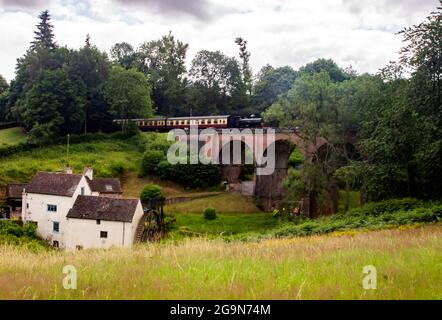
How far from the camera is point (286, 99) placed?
33000 millimetres

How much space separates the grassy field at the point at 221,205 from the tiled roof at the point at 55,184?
979 cm

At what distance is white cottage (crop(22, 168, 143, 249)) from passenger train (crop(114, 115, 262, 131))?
22.3m

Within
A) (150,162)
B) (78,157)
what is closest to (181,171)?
(150,162)

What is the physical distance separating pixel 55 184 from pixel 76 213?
10.0 ft

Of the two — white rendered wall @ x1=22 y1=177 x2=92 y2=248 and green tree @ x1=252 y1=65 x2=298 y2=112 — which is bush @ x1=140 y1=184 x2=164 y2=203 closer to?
white rendered wall @ x1=22 y1=177 x2=92 y2=248

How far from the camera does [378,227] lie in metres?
17.2

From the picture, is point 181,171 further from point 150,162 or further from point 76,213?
point 76,213

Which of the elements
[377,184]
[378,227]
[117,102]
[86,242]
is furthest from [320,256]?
[117,102]

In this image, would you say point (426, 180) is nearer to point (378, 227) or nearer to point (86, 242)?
point (378, 227)

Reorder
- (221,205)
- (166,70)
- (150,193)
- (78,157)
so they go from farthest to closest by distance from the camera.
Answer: (166,70) < (78,157) < (221,205) < (150,193)

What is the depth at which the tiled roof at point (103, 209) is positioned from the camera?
27.7 meters

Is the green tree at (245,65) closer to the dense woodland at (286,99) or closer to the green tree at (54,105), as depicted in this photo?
the dense woodland at (286,99)

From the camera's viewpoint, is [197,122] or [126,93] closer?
[197,122]

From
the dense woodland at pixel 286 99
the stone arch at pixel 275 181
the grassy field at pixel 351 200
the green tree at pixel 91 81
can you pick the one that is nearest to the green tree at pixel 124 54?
the dense woodland at pixel 286 99
